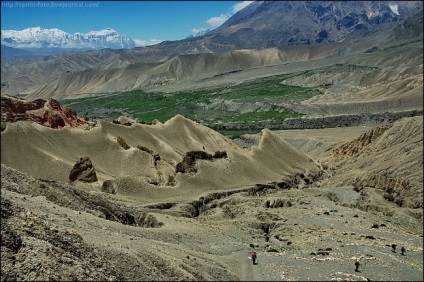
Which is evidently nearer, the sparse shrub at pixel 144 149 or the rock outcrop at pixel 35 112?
the rock outcrop at pixel 35 112

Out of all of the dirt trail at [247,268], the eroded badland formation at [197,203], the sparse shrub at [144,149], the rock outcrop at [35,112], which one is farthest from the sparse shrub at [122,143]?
the dirt trail at [247,268]

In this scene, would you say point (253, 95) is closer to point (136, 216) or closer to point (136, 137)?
point (136, 137)

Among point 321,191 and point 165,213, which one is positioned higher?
point 321,191

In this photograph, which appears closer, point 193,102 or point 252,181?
point 252,181

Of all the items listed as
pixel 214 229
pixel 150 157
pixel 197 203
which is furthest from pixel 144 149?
pixel 214 229

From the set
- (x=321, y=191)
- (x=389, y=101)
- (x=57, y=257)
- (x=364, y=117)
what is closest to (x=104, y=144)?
(x=321, y=191)

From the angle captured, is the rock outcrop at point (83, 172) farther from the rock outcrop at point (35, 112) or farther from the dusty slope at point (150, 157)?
the rock outcrop at point (35, 112)
